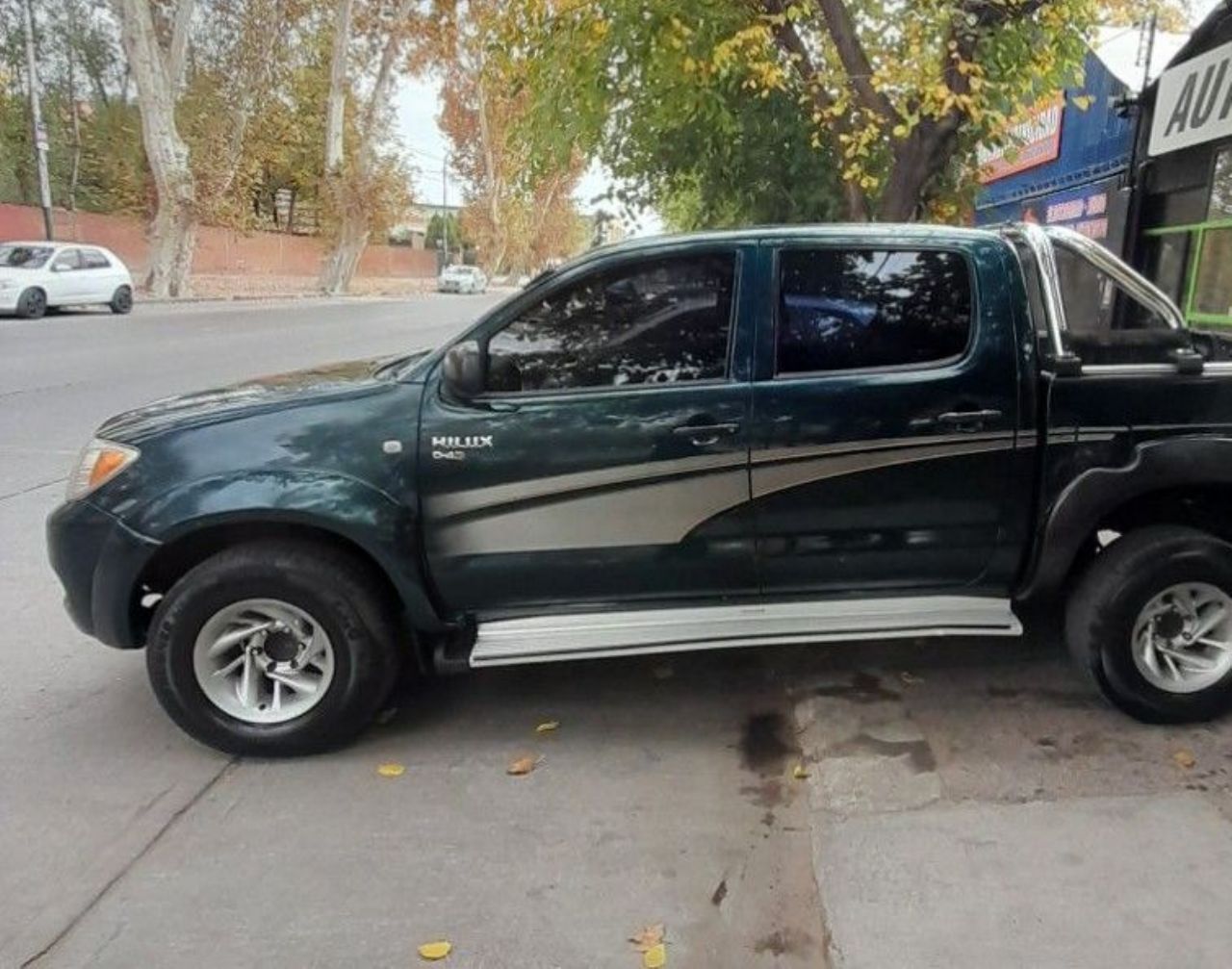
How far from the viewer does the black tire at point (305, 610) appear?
340cm

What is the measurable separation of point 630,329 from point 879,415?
3.05 feet

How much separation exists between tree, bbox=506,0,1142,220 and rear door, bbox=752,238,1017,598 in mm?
5335

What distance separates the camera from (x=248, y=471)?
3.37 metres

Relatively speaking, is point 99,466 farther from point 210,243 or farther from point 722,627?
point 210,243

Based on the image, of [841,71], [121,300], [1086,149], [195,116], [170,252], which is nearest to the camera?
[841,71]

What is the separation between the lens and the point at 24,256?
850 inches

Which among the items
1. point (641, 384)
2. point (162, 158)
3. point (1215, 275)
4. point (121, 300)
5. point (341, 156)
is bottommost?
point (641, 384)

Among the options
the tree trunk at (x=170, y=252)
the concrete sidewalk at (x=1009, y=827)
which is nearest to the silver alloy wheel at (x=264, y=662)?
the concrete sidewalk at (x=1009, y=827)

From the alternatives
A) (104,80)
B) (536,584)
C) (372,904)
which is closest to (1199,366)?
(536,584)

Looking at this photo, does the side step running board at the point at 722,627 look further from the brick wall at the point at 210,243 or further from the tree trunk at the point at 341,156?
the brick wall at the point at 210,243

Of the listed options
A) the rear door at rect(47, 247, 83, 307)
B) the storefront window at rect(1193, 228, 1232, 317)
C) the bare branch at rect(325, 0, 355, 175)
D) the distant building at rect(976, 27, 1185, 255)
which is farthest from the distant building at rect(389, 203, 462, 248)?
the storefront window at rect(1193, 228, 1232, 317)

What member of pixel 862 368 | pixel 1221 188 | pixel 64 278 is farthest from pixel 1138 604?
pixel 64 278

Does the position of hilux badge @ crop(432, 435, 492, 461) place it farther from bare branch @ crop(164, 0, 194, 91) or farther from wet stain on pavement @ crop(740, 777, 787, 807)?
bare branch @ crop(164, 0, 194, 91)

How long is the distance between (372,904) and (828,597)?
1.88m
